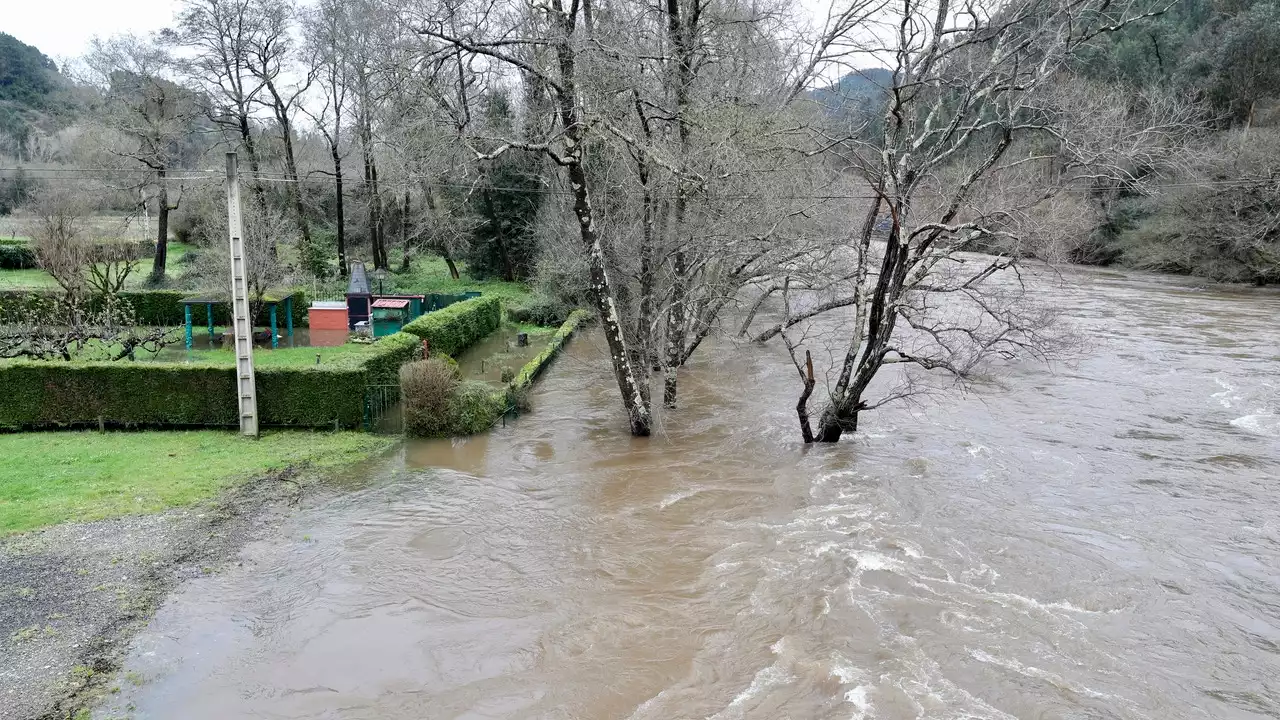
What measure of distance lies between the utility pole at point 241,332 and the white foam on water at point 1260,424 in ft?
60.8

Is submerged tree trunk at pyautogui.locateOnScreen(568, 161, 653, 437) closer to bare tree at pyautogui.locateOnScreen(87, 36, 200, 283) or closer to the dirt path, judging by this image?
the dirt path

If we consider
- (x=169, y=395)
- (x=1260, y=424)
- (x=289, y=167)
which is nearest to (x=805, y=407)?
(x=1260, y=424)

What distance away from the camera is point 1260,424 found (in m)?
15.5

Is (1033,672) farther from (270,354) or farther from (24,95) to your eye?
(24,95)

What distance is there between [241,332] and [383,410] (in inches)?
119

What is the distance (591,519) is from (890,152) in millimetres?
7297

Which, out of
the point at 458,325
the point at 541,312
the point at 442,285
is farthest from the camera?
the point at 442,285

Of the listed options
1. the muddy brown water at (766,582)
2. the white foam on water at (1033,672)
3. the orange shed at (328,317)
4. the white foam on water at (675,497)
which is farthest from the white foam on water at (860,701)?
the orange shed at (328,317)

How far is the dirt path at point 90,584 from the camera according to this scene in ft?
23.5

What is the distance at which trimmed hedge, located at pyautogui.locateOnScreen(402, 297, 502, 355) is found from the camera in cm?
1998

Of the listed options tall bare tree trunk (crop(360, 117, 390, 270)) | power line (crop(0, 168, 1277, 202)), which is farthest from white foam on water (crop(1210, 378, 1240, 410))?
tall bare tree trunk (crop(360, 117, 390, 270))

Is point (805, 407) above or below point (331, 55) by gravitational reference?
below

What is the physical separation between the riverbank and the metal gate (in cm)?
57

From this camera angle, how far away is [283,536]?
1059 centimetres
